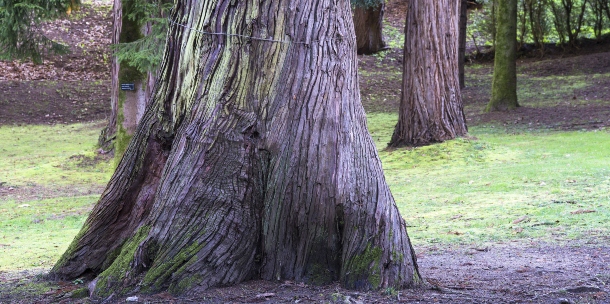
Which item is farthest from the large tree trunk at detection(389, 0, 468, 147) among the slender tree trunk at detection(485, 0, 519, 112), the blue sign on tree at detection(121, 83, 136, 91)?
the blue sign on tree at detection(121, 83, 136, 91)

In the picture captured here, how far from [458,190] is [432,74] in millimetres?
4857

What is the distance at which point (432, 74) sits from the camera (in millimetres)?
14500

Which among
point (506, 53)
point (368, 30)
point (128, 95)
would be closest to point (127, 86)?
point (128, 95)

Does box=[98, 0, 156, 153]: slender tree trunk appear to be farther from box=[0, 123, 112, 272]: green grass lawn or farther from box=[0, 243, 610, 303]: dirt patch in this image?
box=[0, 243, 610, 303]: dirt patch

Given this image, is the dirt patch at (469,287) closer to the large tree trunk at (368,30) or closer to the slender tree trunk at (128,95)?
the slender tree trunk at (128,95)

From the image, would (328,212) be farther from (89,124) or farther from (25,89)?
(25,89)

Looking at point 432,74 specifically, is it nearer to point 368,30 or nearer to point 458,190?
point 458,190

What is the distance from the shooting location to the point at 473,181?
422 inches

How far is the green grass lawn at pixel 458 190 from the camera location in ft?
24.1

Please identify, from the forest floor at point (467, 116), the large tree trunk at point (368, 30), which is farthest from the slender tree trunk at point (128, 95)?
the large tree trunk at point (368, 30)

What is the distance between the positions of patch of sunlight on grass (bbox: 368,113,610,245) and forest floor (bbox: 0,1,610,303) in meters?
0.73

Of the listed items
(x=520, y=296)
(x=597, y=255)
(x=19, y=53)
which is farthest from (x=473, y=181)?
(x=19, y=53)

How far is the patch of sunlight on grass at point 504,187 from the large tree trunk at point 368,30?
1595 cm

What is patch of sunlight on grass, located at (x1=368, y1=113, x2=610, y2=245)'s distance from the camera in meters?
7.30
